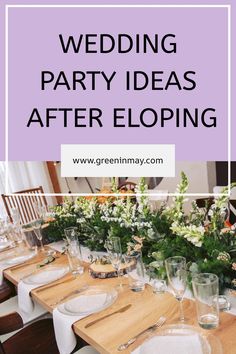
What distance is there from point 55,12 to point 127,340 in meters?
1.16

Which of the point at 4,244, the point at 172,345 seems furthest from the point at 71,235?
the point at 4,244

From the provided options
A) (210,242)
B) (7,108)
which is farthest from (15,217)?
(210,242)

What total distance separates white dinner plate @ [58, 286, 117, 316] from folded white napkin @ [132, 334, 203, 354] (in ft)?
0.90

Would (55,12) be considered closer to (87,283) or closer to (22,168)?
(87,283)

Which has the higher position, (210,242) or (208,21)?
(208,21)

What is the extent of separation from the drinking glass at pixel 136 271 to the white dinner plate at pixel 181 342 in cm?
29

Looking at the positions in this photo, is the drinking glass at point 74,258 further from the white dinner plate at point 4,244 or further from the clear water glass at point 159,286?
the white dinner plate at point 4,244

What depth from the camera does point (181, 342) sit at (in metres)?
0.96

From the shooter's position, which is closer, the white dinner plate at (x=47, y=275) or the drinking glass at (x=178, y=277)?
the drinking glass at (x=178, y=277)

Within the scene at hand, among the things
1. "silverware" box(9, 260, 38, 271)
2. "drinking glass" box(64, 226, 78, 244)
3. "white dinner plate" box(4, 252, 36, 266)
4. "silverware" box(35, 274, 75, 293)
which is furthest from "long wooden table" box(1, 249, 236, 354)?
"white dinner plate" box(4, 252, 36, 266)

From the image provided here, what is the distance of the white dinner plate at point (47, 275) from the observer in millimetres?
1542

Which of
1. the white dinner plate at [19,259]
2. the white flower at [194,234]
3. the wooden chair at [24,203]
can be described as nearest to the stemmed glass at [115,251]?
the white flower at [194,234]

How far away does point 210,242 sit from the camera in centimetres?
121

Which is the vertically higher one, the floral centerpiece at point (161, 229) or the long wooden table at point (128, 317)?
the floral centerpiece at point (161, 229)
